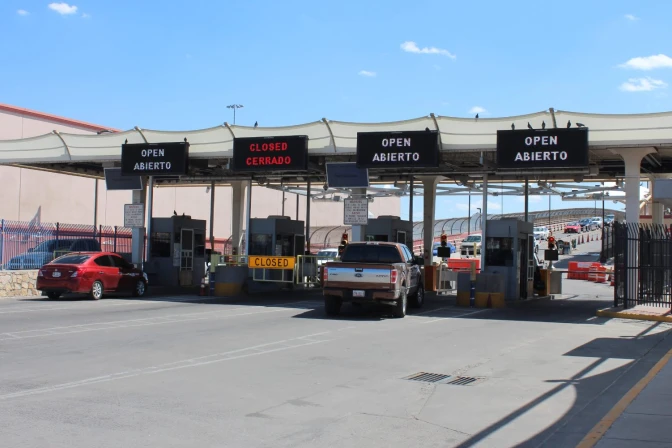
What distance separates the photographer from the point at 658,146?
2212cm

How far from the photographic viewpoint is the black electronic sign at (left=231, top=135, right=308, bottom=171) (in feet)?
81.5

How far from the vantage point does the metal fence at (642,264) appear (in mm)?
20844

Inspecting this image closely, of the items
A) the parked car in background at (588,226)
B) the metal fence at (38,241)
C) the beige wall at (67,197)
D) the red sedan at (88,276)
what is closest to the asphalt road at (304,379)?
the red sedan at (88,276)

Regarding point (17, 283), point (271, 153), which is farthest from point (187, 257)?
point (271, 153)

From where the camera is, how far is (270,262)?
2670 cm

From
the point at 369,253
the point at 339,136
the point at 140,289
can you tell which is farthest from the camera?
the point at 140,289

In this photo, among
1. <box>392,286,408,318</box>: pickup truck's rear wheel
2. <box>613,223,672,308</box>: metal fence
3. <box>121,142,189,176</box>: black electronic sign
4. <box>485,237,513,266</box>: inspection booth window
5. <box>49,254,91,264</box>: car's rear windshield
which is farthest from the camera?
<box>121,142,189,176</box>: black electronic sign

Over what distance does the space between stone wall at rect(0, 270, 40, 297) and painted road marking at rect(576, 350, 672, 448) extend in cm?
2192

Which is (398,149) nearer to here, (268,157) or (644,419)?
(268,157)

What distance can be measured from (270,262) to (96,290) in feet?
20.3

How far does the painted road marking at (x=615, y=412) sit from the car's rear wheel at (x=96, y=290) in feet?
58.3

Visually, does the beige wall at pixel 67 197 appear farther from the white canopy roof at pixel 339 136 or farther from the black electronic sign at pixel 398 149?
the black electronic sign at pixel 398 149

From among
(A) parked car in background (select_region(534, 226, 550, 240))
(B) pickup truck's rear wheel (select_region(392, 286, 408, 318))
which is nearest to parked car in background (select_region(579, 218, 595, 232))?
(A) parked car in background (select_region(534, 226, 550, 240))

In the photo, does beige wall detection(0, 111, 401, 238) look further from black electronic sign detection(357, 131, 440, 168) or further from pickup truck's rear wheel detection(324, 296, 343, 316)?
pickup truck's rear wheel detection(324, 296, 343, 316)
